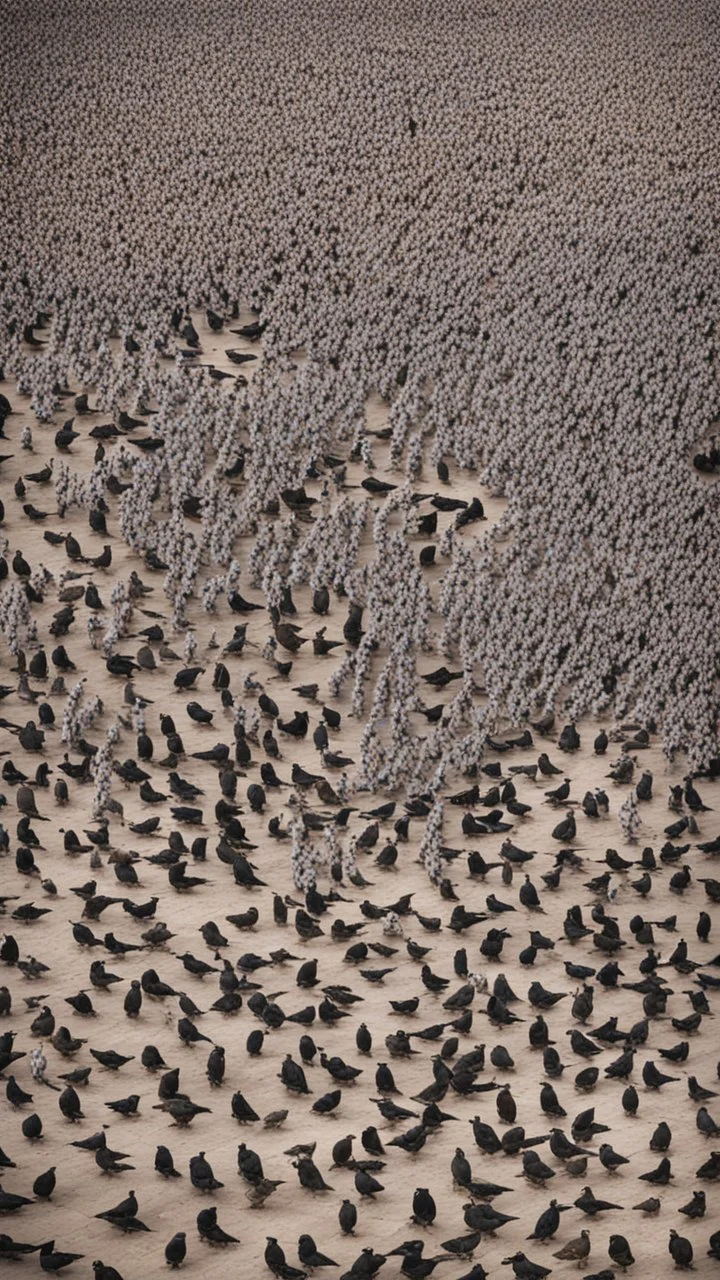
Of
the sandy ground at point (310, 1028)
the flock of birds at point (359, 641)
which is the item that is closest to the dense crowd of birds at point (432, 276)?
the flock of birds at point (359, 641)

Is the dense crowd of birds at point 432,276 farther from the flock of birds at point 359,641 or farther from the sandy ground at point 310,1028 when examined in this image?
the sandy ground at point 310,1028

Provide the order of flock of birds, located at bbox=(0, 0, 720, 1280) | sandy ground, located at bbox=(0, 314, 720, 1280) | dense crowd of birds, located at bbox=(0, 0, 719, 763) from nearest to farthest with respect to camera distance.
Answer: sandy ground, located at bbox=(0, 314, 720, 1280), flock of birds, located at bbox=(0, 0, 720, 1280), dense crowd of birds, located at bbox=(0, 0, 719, 763)

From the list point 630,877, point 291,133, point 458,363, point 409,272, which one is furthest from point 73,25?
point 630,877

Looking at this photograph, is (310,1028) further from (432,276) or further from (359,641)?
(432,276)

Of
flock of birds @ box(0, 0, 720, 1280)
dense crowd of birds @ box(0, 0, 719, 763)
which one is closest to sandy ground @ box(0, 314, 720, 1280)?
flock of birds @ box(0, 0, 720, 1280)

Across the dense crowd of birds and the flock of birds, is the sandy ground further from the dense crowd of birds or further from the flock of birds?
the dense crowd of birds

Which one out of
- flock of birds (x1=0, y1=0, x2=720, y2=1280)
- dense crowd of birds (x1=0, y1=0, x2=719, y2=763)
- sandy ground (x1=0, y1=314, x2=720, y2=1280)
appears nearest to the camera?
sandy ground (x1=0, y1=314, x2=720, y2=1280)

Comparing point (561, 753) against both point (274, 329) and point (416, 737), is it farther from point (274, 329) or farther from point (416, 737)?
point (274, 329)
